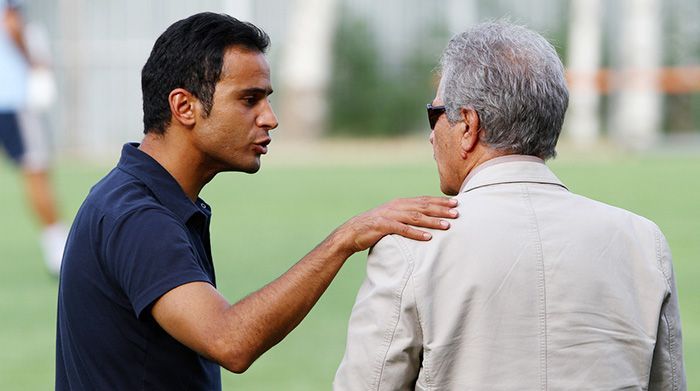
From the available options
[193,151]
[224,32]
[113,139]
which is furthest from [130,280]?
[113,139]

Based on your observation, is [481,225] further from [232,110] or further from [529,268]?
[232,110]

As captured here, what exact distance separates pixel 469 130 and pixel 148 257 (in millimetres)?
800

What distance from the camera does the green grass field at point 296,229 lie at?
7.63 m

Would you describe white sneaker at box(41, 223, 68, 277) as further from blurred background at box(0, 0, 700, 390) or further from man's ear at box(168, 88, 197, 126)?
blurred background at box(0, 0, 700, 390)

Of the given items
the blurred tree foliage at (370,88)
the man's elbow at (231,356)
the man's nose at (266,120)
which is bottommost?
the blurred tree foliage at (370,88)

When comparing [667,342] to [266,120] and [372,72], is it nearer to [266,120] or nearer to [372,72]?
[266,120]

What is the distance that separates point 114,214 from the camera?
319cm

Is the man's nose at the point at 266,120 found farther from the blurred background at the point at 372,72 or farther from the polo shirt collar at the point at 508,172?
the blurred background at the point at 372,72

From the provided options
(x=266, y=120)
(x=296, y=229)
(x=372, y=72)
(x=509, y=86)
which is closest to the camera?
(x=509, y=86)

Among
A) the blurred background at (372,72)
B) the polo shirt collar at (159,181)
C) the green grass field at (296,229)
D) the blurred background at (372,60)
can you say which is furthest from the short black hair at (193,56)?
the blurred background at (372,60)

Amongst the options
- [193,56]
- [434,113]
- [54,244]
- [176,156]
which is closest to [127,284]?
[176,156]

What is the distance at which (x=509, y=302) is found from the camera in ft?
9.43

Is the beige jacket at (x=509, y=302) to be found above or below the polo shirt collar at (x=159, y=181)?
below

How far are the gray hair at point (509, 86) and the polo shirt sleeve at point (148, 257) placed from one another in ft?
2.31
